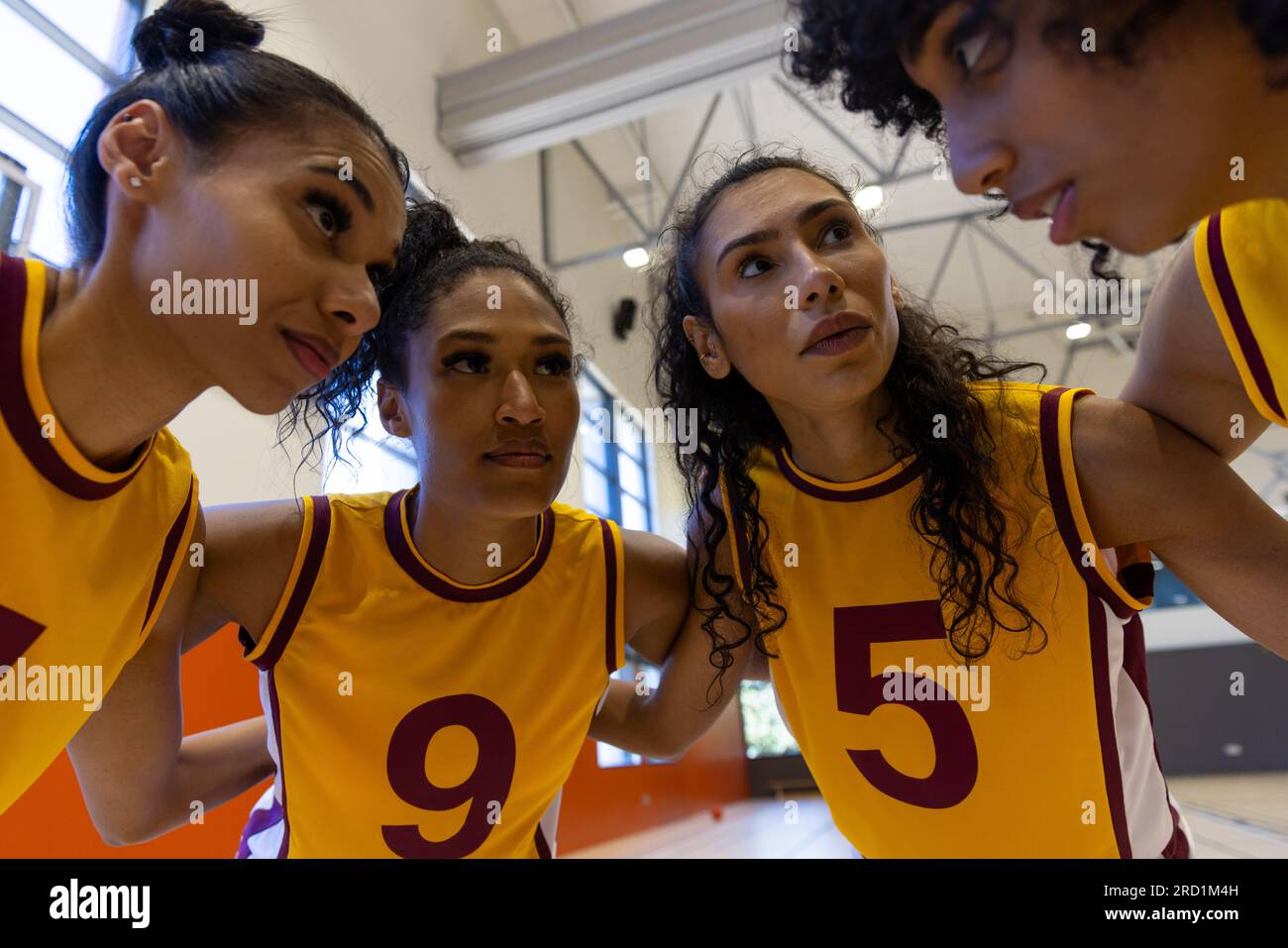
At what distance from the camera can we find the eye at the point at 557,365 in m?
1.94

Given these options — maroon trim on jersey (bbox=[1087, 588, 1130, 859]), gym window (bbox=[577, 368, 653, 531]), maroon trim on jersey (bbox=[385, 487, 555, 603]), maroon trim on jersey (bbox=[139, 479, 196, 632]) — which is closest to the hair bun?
maroon trim on jersey (bbox=[139, 479, 196, 632])

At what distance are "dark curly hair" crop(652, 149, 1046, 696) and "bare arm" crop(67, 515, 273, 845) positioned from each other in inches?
42.8

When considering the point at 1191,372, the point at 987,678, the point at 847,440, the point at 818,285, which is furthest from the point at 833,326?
the point at 987,678

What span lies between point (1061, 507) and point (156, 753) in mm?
1897

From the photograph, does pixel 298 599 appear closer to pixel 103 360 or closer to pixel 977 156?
pixel 103 360

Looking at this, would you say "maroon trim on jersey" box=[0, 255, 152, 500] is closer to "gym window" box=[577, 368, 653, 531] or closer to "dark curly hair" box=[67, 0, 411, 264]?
"dark curly hair" box=[67, 0, 411, 264]

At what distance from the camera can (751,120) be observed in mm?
7320

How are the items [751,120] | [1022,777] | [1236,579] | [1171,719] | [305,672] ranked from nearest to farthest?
[1236,579] → [1022,777] → [305,672] → [751,120] → [1171,719]

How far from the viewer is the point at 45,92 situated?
3250mm

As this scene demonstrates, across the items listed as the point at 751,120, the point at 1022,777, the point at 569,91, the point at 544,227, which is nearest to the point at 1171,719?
the point at 751,120

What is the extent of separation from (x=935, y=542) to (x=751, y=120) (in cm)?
643

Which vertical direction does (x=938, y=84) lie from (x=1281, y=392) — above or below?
above

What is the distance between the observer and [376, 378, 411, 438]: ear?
6.66ft
